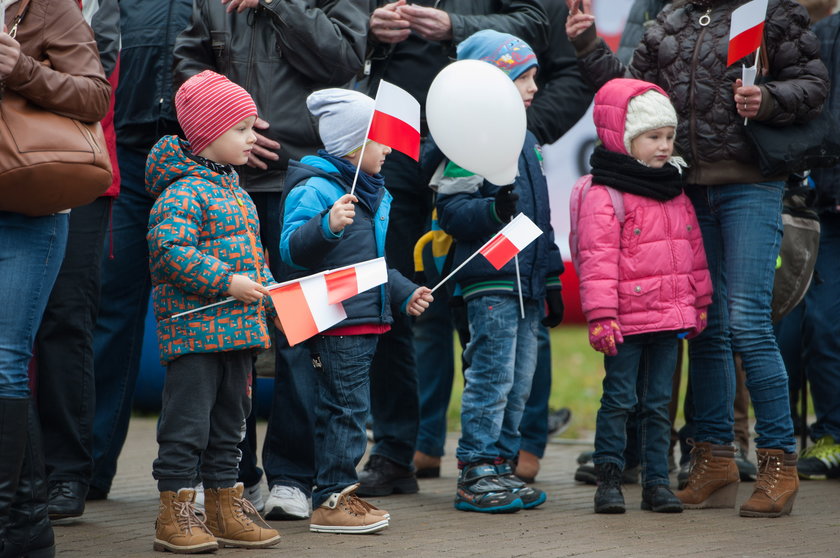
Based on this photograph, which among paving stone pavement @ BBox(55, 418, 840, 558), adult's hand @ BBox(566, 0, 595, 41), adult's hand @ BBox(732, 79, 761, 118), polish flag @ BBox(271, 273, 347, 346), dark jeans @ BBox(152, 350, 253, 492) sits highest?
adult's hand @ BBox(566, 0, 595, 41)

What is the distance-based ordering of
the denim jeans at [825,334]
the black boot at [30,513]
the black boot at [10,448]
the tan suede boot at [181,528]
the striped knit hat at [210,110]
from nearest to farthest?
the black boot at [10,448]
the black boot at [30,513]
the tan suede boot at [181,528]
the striped knit hat at [210,110]
the denim jeans at [825,334]

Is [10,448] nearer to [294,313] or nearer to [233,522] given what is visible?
[233,522]

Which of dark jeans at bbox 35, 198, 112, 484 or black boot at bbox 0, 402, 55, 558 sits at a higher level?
dark jeans at bbox 35, 198, 112, 484

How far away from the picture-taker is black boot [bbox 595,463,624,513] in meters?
5.09

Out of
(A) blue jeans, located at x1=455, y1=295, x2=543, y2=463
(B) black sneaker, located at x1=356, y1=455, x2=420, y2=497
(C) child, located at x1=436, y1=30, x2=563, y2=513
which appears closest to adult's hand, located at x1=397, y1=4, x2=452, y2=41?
(C) child, located at x1=436, y1=30, x2=563, y2=513

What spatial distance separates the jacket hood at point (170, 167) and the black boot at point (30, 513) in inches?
36.8

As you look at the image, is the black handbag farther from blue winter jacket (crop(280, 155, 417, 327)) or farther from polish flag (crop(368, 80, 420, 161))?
blue winter jacket (crop(280, 155, 417, 327))

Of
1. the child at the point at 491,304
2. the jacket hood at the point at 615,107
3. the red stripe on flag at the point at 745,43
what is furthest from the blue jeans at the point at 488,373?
the red stripe on flag at the point at 745,43

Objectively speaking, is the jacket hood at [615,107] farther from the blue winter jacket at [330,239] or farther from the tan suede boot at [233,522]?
the tan suede boot at [233,522]

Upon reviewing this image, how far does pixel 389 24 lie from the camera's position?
5.40 meters

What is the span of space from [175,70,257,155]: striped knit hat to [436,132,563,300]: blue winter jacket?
111 centimetres

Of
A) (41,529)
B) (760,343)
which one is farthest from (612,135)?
(41,529)

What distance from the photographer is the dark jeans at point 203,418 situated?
4180mm

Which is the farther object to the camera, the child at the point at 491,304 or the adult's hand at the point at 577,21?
the adult's hand at the point at 577,21
